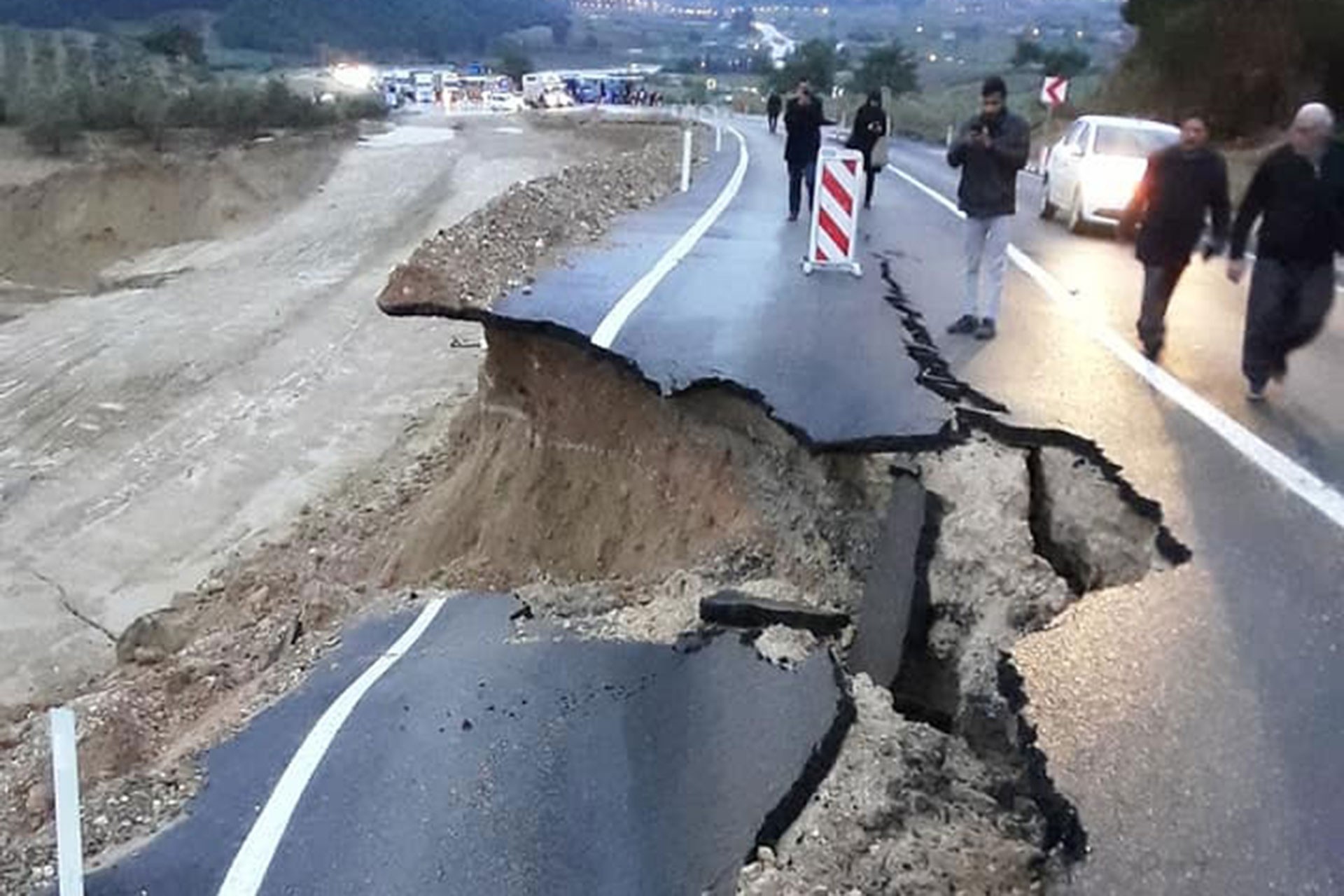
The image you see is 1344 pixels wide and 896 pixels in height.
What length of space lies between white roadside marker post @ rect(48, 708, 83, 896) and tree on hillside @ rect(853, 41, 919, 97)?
8764 centimetres

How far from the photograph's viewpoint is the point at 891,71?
9144 centimetres

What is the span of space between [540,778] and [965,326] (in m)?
6.83

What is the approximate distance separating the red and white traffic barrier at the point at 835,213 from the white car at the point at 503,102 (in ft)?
224

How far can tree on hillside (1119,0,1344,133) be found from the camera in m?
35.4

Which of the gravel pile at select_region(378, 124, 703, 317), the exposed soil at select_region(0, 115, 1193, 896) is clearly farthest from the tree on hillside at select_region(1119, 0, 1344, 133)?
the exposed soil at select_region(0, 115, 1193, 896)

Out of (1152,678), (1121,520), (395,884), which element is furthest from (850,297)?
(395,884)

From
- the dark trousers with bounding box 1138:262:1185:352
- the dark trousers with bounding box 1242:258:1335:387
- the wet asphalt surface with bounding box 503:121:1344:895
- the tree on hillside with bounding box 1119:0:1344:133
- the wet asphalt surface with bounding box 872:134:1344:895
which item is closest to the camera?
the wet asphalt surface with bounding box 872:134:1344:895

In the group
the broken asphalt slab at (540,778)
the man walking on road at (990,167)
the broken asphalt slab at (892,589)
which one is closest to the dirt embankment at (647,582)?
the broken asphalt slab at (892,589)

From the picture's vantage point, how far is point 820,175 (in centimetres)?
1393

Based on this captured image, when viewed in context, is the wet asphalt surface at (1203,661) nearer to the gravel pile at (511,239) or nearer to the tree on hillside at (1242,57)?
the gravel pile at (511,239)

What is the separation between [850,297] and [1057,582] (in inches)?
274

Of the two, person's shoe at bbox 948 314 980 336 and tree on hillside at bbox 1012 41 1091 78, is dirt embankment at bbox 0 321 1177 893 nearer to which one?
person's shoe at bbox 948 314 980 336

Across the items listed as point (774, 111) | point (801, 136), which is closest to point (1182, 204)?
point (801, 136)

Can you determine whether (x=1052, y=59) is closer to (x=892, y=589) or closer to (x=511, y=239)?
(x=511, y=239)
